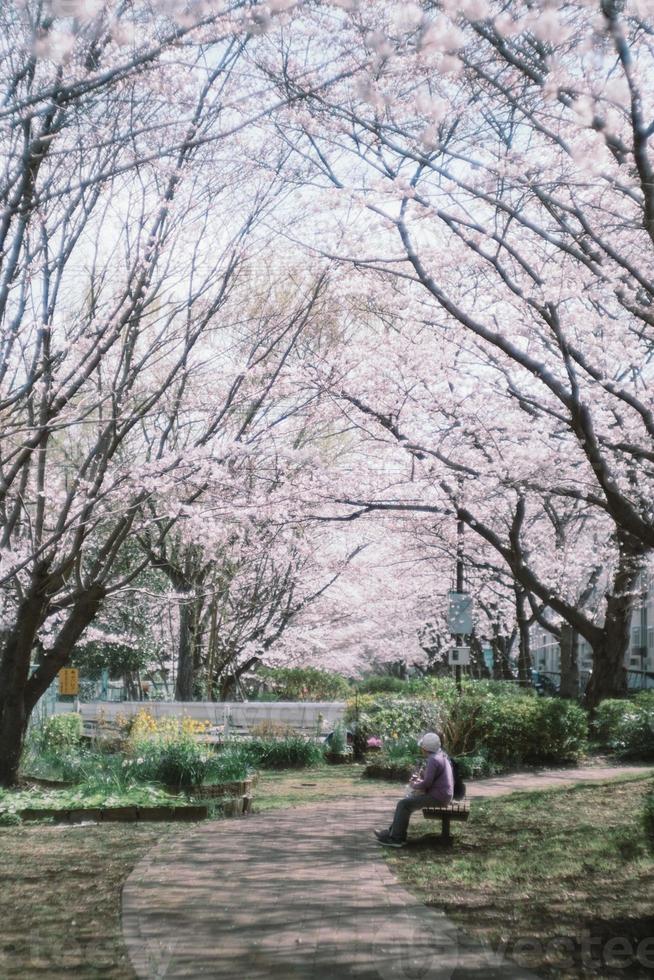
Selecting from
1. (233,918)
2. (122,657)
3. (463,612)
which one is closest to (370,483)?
(463,612)

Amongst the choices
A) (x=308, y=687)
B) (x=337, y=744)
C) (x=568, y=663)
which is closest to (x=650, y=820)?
(x=337, y=744)

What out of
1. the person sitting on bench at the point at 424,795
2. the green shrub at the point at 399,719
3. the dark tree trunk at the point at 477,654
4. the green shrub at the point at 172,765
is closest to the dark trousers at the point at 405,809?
the person sitting on bench at the point at 424,795

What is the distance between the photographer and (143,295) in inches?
389

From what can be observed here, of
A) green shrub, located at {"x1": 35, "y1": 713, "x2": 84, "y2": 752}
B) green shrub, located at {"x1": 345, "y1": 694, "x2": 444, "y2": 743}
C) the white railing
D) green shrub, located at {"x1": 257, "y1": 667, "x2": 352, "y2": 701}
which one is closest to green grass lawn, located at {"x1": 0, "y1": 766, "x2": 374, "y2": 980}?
green shrub, located at {"x1": 35, "y1": 713, "x2": 84, "y2": 752}

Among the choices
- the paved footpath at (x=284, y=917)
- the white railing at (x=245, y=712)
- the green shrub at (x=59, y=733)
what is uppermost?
the white railing at (x=245, y=712)

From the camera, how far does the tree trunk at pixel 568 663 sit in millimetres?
24469

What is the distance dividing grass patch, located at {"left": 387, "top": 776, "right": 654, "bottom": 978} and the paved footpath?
23cm

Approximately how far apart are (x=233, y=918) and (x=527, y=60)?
6284 millimetres

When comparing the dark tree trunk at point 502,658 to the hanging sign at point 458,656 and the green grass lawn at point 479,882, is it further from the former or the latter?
the green grass lawn at point 479,882

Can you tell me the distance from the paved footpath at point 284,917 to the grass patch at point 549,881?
0.23 metres

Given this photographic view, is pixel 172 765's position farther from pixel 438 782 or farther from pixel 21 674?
pixel 438 782

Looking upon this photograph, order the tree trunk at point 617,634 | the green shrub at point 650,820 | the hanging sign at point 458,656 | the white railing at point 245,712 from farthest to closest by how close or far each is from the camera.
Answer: the white railing at point 245,712
the hanging sign at point 458,656
the tree trunk at point 617,634
the green shrub at point 650,820

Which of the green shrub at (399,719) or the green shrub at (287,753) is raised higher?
the green shrub at (399,719)

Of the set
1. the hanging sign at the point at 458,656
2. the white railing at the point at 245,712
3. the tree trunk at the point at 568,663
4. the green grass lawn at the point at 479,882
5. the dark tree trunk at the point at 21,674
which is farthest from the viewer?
the tree trunk at the point at 568,663
